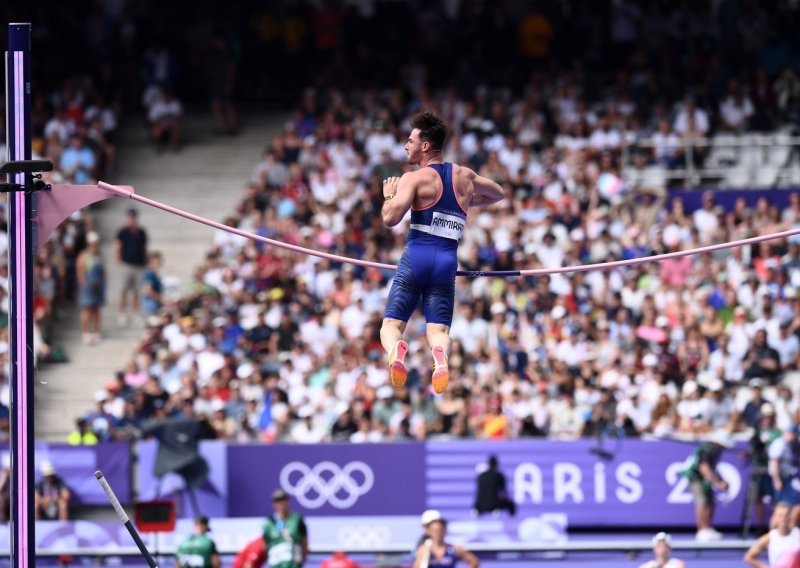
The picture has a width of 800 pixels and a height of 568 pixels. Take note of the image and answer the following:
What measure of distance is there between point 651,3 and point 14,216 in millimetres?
18033

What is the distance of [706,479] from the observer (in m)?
18.1

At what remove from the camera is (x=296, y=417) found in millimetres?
19406

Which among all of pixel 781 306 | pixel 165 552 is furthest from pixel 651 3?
pixel 165 552

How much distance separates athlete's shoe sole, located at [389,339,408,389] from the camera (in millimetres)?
9227

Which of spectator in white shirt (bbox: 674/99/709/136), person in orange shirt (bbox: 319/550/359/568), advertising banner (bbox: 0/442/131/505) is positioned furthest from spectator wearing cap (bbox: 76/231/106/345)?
spectator in white shirt (bbox: 674/99/709/136)

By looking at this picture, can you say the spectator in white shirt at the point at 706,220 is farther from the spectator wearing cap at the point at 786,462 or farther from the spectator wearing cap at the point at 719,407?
the spectator wearing cap at the point at 786,462

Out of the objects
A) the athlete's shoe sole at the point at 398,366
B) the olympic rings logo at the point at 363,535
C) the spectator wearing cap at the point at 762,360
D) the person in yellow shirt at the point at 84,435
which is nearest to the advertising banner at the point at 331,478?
the olympic rings logo at the point at 363,535

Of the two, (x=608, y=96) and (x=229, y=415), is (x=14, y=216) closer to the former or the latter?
(x=229, y=415)

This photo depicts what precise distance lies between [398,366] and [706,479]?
967 centimetres

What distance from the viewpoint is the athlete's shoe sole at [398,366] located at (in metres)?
9.23

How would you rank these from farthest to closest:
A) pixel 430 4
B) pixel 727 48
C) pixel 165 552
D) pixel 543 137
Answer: pixel 430 4 → pixel 727 48 → pixel 543 137 → pixel 165 552

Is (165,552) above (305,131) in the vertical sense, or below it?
below

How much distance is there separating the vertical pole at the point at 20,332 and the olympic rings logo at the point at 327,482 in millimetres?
10080

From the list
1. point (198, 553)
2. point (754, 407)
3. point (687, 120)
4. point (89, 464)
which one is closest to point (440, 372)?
point (198, 553)
